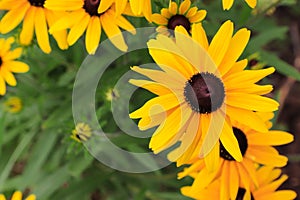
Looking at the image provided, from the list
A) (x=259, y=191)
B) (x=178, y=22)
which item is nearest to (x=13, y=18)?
(x=178, y=22)

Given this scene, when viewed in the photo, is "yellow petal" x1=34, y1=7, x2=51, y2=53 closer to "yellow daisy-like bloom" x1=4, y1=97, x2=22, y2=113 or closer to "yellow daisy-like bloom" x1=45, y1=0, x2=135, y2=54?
"yellow daisy-like bloom" x1=45, y1=0, x2=135, y2=54

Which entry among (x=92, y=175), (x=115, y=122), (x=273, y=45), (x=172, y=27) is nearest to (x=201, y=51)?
(x=172, y=27)

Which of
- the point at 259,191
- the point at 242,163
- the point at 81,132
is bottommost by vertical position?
the point at 259,191

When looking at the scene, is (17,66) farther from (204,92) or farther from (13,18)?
(204,92)

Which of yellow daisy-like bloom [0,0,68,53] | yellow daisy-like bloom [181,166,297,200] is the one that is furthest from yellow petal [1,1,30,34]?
yellow daisy-like bloom [181,166,297,200]

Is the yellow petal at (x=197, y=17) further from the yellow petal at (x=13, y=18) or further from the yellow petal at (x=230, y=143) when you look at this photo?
the yellow petal at (x=13, y=18)

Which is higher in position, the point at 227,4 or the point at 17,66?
the point at 227,4

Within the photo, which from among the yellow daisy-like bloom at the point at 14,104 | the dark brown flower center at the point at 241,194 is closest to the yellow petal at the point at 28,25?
the yellow daisy-like bloom at the point at 14,104
